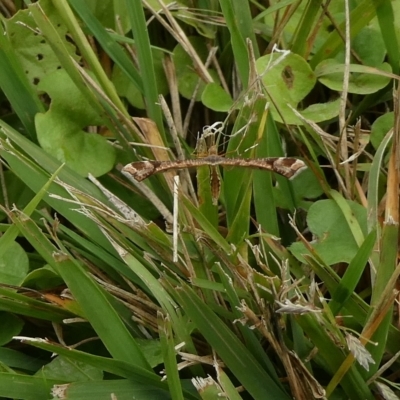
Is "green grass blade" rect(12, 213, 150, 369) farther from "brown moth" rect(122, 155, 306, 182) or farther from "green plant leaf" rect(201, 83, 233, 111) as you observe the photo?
"green plant leaf" rect(201, 83, 233, 111)

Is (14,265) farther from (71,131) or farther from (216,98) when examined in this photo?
(216,98)

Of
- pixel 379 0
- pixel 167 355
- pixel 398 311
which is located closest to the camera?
pixel 167 355

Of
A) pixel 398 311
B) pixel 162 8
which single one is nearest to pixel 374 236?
Result: pixel 398 311

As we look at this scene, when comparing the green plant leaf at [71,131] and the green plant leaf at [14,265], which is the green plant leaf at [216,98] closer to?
the green plant leaf at [71,131]

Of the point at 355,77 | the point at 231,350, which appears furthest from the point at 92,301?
the point at 355,77

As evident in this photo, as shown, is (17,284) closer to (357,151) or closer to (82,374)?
(82,374)

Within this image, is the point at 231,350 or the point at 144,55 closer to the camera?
the point at 231,350

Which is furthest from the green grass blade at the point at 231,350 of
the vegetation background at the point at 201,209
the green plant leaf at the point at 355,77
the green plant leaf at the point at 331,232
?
the green plant leaf at the point at 355,77

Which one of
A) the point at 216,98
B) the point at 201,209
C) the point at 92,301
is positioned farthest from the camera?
the point at 216,98
